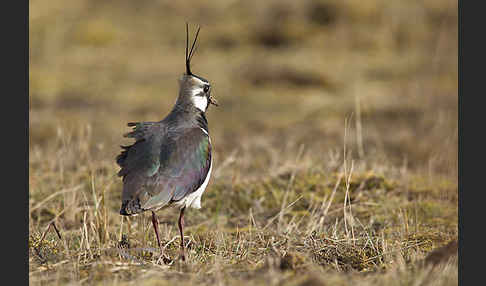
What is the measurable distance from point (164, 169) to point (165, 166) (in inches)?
1.0

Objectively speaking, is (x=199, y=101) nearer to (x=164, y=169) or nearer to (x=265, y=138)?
(x=164, y=169)

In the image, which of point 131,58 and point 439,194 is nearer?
point 439,194

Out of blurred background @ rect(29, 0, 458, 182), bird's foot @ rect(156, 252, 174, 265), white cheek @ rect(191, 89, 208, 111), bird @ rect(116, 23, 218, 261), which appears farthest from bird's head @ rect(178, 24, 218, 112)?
blurred background @ rect(29, 0, 458, 182)

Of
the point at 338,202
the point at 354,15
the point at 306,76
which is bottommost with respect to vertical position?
the point at 338,202

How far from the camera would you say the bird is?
449 centimetres

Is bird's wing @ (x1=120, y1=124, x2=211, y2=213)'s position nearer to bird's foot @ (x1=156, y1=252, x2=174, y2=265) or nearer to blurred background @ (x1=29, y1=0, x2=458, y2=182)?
bird's foot @ (x1=156, y1=252, x2=174, y2=265)

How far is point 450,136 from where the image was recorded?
401 inches

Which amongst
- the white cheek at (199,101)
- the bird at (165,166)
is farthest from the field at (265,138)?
the white cheek at (199,101)

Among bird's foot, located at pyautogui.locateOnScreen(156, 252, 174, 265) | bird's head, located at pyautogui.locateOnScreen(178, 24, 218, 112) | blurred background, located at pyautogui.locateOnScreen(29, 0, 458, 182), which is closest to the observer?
bird's foot, located at pyautogui.locateOnScreen(156, 252, 174, 265)

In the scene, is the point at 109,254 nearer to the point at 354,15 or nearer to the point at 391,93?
the point at 391,93

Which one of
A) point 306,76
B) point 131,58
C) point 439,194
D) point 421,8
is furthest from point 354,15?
point 439,194

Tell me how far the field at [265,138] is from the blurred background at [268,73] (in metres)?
0.06

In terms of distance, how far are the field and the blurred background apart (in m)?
0.06

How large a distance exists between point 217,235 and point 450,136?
5980 millimetres
